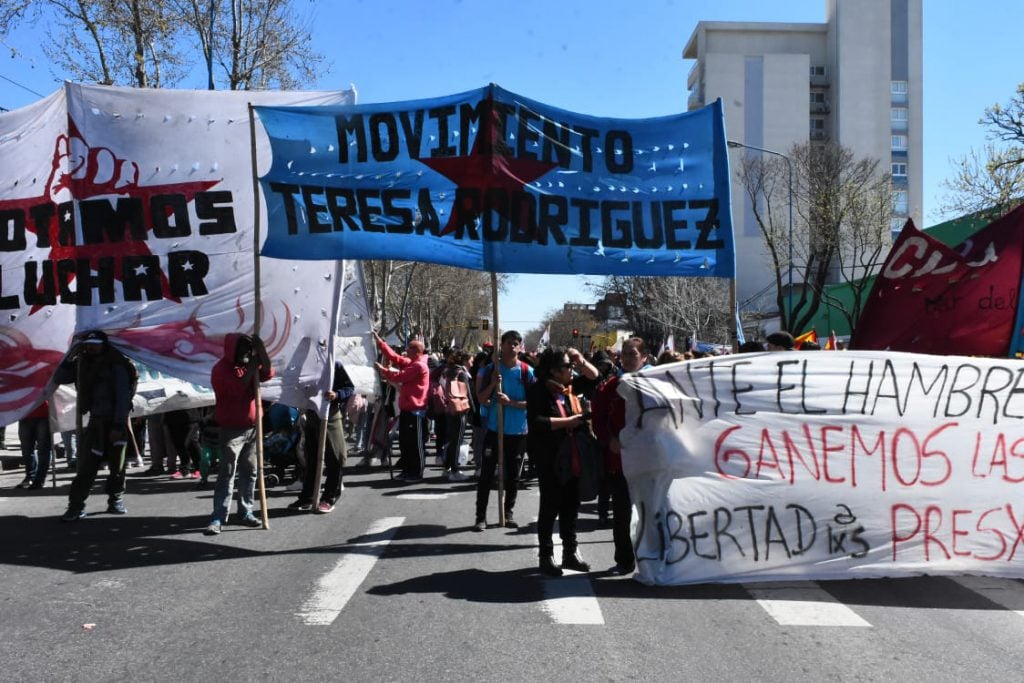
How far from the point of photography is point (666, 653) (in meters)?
5.17

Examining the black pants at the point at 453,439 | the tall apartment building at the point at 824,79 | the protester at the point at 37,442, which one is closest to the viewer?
the protester at the point at 37,442

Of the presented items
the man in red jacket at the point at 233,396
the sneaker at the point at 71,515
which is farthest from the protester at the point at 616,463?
the sneaker at the point at 71,515

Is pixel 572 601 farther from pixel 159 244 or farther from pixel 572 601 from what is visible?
pixel 159 244

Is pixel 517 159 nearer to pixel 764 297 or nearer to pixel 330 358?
pixel 330 358

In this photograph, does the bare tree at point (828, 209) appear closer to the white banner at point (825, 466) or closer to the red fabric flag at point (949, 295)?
the red fabric flag at point (949, 295)

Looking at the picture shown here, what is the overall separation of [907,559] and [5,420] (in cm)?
783

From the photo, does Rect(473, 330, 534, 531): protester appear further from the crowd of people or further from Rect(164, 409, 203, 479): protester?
Rect(164, 409, 203, 479): protester

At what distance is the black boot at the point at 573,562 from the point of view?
23.9 ft

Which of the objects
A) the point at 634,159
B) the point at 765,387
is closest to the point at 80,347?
the point at 634,159

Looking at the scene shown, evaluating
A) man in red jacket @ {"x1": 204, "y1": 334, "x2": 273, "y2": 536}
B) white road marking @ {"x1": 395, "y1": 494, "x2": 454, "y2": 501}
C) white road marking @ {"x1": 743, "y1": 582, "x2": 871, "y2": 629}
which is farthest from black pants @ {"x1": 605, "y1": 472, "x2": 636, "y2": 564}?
white road marking @ {"x1": 395, "y1": 494, "x2": 454, "y2": 501}

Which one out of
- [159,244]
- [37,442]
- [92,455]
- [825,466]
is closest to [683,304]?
[37,442]

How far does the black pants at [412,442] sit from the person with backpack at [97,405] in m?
4.31

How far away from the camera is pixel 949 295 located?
8477 millimetres

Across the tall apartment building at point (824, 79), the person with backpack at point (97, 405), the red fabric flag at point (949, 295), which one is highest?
the tall apartment building at point (824, 79)
